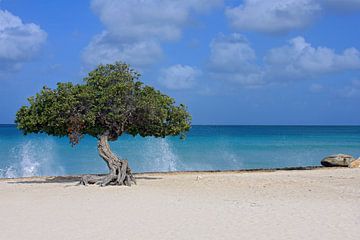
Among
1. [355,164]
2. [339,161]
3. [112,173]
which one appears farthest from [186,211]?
[339,161]

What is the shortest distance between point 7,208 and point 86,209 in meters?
2.23

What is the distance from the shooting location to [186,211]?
13578mm

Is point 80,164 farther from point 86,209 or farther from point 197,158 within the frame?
point 86,209

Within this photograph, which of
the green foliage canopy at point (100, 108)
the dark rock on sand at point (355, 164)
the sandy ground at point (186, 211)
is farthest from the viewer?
the dark rock on sand at point (355, 164)

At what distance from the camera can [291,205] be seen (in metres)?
14.6

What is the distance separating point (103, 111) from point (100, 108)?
0.50 m

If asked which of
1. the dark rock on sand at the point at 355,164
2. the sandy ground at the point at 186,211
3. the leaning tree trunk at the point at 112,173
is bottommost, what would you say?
the sandy ground at the point at 186,211

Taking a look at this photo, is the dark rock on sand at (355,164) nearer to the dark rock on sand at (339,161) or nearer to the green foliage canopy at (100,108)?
the dark rock on sand at (339,161)

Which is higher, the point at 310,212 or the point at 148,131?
the point at 148,131

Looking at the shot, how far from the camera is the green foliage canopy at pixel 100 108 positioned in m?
19.3

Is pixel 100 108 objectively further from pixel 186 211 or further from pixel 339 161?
pixel 339 161

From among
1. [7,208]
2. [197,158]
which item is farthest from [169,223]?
[197,158]

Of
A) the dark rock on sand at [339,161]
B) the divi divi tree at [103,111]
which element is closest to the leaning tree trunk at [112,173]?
the divi divi tree at [103,111]

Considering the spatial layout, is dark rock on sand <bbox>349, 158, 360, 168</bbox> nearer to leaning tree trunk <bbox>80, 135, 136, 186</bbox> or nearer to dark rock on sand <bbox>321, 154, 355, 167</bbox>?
dark rock on sand <bbox>321, 154, 355, 167</bbox>
